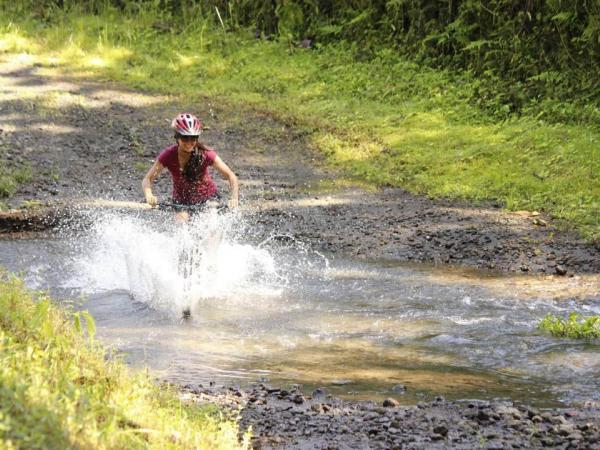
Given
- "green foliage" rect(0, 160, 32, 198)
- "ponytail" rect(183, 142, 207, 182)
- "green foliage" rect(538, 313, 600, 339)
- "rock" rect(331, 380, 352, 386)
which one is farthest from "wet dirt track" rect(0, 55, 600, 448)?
"ponytail" rect(183, 142, 207, 182)

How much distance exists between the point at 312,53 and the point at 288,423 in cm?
1706

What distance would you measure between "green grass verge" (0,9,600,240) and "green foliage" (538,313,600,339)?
11.7 feet

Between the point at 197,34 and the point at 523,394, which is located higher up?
the point at 197,34

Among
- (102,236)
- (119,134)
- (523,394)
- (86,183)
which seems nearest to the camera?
(523,394)

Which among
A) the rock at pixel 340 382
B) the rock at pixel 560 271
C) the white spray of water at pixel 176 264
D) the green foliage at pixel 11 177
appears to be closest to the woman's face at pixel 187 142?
the white spray of water at pixel 176 264

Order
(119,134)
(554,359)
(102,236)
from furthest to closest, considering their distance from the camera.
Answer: (119,134)
(102,236)
(554,359)

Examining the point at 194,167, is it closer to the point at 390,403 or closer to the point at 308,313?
the point at 308,313

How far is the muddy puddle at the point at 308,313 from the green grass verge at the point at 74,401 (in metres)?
1.61

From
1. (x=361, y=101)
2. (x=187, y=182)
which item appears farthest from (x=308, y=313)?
(x=361, y=101)

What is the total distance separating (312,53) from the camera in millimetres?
22469

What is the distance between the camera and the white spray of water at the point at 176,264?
9.80m

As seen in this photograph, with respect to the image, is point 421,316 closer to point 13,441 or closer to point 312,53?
point 13,441

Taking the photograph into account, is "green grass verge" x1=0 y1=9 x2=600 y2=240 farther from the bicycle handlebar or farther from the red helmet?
the red helmet

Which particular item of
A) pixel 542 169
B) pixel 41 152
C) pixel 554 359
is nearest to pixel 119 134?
pixel 41 152
